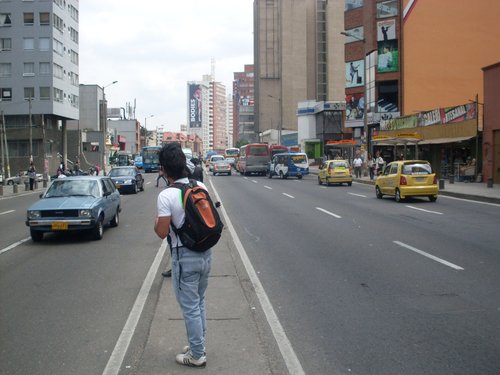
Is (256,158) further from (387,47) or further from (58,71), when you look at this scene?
(58,71)

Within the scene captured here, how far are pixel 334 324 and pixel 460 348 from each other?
1.36 metres

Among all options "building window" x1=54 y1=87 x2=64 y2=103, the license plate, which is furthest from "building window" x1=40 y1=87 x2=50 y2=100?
the license plate

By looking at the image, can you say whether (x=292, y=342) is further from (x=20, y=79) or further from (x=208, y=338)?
(x=20, y=79)

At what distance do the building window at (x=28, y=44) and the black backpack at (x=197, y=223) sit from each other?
211ft

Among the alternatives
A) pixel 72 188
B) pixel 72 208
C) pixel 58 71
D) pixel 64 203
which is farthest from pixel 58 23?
pixel 72 208

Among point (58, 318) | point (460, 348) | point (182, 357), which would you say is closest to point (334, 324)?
point (460, 348)

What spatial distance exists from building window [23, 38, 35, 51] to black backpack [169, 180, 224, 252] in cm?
6432

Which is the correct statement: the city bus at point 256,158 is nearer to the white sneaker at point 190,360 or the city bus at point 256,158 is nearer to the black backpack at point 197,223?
the white sneaker at point 190,360

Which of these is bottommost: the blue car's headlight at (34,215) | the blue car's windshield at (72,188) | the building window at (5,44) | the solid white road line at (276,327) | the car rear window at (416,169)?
the solid white road line at (276,327)

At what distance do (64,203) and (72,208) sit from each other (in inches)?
19.9

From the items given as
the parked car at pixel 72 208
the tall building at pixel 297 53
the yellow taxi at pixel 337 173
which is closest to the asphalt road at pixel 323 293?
the parked car at pixel 72 208

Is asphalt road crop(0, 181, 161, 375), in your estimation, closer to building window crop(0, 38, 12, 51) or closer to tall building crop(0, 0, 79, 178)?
tall building crop(0, 0, 79, 178)

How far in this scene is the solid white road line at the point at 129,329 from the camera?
5.04 meters

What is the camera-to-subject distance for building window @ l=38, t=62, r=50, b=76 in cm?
6281
